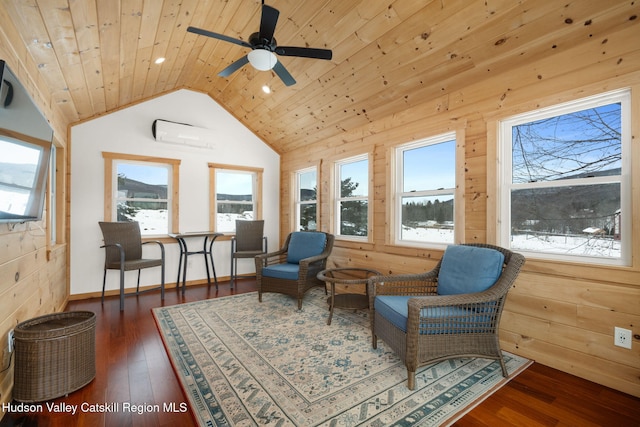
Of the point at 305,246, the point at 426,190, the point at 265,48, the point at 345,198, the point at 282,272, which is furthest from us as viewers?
the point at 345,198

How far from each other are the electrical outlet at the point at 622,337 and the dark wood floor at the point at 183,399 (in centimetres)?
32

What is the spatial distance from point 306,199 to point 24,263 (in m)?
3.82

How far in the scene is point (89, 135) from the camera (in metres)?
4.06

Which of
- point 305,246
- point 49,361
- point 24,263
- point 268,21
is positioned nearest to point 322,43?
point 268,21

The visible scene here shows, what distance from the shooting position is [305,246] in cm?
405

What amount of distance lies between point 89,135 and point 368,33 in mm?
3978

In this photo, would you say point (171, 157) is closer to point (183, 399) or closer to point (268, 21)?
point (268, 21)

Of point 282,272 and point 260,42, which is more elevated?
point 260,42

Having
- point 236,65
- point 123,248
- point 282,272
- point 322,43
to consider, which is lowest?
point 282,272

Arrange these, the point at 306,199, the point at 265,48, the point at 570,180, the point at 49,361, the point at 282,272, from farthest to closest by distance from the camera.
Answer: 1. the point at 306,199
2. the point at 282,272
3. the point at 265,48
4. the point at 570,180
5. the point at 49,361

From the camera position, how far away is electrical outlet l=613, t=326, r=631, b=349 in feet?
A: 6.22

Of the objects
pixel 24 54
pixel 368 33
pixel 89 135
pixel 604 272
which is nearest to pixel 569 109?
pixel 604 272

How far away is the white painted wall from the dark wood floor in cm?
207

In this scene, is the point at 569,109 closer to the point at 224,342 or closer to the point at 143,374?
the point at 224,342
